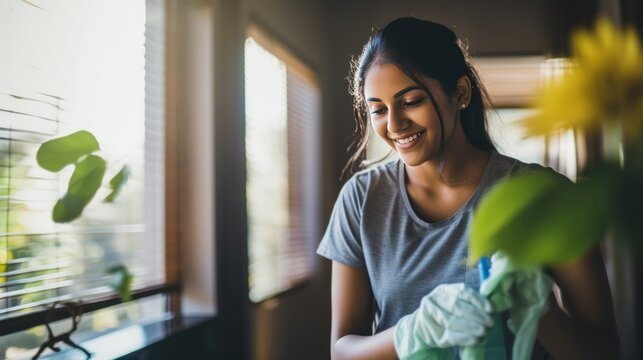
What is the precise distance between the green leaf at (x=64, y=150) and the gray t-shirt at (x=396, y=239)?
0.63m

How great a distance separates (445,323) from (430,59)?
1.76 ft

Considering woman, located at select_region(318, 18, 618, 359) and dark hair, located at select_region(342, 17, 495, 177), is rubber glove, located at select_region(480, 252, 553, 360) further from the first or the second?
dark hair, located at select_region(342, 17, 495, 177)

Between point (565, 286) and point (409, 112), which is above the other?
point (409, 112)

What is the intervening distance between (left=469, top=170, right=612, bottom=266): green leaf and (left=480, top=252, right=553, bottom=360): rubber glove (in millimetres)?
369

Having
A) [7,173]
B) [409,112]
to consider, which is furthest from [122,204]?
[409,112]

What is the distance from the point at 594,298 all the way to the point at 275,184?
205 cm

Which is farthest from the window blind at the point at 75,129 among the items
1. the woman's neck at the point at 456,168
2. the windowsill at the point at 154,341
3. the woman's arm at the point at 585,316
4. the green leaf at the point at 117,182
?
the woman's arm at the point at 585,316

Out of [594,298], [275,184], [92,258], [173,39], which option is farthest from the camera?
[275,184]

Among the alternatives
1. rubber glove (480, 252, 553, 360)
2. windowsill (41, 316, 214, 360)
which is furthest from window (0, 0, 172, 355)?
rubber glove (480, 252, 553, 360)

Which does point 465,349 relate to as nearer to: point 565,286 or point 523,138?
point 565,286

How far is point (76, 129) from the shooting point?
141cm

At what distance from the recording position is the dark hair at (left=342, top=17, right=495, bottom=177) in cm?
107

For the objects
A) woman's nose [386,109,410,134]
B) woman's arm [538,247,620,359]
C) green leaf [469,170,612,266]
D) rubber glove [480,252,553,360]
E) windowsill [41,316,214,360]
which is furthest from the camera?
windowsill [41,316,214,360]

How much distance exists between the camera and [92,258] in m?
1.46
